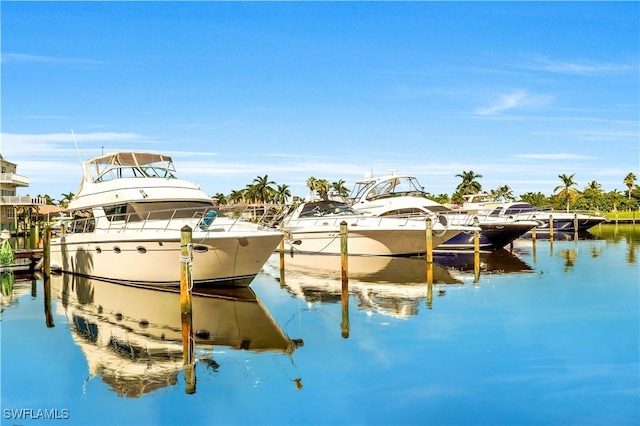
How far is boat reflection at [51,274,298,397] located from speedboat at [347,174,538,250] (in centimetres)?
1364

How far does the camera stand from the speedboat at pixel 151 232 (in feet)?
57.5

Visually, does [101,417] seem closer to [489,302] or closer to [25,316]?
[25,316]

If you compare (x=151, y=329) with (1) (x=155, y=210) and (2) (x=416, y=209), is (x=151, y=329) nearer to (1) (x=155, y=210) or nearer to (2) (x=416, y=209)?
(1) (x=155, y=210)

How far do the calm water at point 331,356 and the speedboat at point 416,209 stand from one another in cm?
1108

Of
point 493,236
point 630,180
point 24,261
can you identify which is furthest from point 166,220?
point 630,180

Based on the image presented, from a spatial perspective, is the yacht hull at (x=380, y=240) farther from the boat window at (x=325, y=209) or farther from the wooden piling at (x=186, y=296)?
the wooden piling at (x=186, y=296)

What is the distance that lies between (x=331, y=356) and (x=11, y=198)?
50.6 meters

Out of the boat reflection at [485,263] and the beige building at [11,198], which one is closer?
the boat reflection at [485,263]

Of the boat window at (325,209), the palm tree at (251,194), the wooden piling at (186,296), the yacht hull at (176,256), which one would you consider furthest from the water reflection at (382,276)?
the palm tree at (251,194)

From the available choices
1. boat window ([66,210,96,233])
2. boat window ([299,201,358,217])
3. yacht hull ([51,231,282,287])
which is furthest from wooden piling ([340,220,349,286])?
boat window ([299,201,358,217])

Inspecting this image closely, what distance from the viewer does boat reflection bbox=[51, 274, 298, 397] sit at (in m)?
10.8

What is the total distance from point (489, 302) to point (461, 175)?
8008cm

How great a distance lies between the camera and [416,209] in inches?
1243

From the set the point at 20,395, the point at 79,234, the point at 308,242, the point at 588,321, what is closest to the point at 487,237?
the point at 308,242
